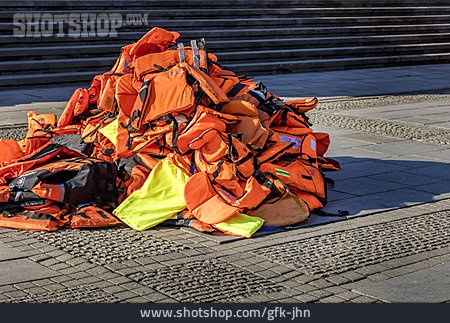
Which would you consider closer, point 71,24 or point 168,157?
point 168,157

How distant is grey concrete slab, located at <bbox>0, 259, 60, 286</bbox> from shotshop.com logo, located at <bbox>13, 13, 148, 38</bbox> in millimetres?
9240

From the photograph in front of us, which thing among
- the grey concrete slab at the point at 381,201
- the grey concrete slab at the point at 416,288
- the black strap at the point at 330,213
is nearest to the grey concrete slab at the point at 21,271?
the grey concrete slab at the point at 416,288

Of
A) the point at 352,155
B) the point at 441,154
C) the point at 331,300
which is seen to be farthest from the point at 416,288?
the point at 441,154

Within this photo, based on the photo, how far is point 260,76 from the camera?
15875 millimetres

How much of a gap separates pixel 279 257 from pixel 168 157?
142 centimetres

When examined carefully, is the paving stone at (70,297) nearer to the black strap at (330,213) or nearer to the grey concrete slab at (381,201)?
the black strap at (330,213)

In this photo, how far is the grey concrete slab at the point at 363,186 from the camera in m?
7.62

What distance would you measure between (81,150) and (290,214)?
5.94ft

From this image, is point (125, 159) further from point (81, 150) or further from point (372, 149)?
point (372, 149)

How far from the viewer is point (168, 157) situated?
6824mm

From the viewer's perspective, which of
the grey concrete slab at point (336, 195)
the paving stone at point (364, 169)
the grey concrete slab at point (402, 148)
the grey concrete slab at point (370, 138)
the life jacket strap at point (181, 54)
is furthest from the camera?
the grey concrete slab at point (370, 138)

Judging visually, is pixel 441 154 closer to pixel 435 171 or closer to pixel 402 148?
pixel 402 148

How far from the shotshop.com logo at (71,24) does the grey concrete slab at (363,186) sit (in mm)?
8012
